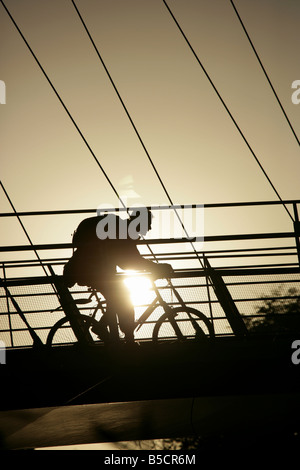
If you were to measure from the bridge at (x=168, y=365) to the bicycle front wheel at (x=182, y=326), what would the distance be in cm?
6

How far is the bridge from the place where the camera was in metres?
4.97

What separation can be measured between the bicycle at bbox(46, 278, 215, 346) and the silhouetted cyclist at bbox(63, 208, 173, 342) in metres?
0.43

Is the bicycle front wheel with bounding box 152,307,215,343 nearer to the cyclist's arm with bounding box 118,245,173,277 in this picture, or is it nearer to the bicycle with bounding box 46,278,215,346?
the bicycle with bounding box 46,278,215,346

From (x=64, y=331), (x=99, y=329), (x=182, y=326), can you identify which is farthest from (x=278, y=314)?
(x=64, y=331)

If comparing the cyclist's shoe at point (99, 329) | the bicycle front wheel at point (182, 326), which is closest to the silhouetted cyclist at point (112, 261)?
the bicycle front wheel at point (182, 326)

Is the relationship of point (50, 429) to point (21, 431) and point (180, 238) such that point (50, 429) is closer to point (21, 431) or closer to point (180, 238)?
point (21, 431)

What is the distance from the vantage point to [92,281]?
212 inches

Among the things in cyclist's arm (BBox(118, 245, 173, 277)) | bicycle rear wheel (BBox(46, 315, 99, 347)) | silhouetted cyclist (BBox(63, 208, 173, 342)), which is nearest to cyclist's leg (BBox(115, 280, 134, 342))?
silhouetted cyclist (BBox(63, 208, 173, 342))

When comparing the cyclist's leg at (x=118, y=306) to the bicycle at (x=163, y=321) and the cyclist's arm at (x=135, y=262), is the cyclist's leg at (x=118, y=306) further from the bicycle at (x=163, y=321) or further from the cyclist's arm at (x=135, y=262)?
the bicycle at (x=163, y=321)

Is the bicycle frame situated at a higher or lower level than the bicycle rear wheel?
higher

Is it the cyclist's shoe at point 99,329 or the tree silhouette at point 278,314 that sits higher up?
the cyclist's shoe at point 99,329

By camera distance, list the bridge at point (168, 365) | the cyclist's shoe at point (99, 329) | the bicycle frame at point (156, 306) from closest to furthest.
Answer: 1. the bridge at point (168, 365)
2. the bicycle frame at point (156, 306)
3. the cyclist's shoe at point (99, 329)

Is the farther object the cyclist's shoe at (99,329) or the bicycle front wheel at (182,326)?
the cyclist's shoe at (99,329)

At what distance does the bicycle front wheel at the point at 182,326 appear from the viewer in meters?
5.84
